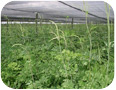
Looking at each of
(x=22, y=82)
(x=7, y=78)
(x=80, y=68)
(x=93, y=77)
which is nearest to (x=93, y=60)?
(x=80, y=68)

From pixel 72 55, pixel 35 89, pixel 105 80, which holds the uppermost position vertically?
pixel 72 55

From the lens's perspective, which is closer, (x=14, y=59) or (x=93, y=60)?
(x=93, y=60)

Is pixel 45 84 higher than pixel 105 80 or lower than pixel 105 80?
lower

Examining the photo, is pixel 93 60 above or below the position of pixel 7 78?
above

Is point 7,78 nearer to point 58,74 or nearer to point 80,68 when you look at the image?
point 58,74

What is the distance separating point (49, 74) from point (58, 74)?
0.44ft

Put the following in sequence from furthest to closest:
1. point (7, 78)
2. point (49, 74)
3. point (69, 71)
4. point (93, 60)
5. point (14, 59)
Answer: point (14, 59) < point (7, 78) < point (93, 60) < point (49, 74) < point (69, 71)

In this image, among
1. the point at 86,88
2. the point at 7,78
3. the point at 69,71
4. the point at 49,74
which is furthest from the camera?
the point at 7,78

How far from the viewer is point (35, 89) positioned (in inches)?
58.6

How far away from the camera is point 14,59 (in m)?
2.35

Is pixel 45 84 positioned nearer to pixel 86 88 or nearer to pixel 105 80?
pixel 86 88

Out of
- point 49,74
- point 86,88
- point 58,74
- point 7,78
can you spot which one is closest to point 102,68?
point 86,88

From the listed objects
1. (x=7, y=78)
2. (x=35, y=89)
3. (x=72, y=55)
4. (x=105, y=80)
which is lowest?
(x=7, y=78)

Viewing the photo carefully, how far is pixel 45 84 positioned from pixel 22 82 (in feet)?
1.24
